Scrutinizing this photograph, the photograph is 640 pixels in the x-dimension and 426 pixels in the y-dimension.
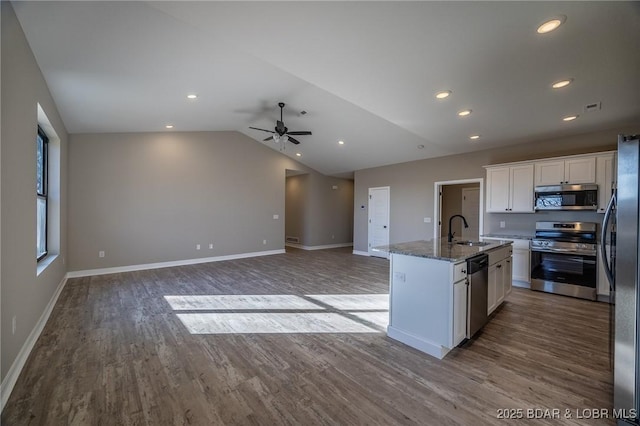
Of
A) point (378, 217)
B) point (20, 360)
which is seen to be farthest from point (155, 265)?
point (378, 217)

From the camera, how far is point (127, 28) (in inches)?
103

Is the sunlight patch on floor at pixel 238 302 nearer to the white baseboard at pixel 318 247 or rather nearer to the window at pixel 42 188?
the window at pixel 42 188

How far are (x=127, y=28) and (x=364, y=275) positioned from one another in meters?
5.05

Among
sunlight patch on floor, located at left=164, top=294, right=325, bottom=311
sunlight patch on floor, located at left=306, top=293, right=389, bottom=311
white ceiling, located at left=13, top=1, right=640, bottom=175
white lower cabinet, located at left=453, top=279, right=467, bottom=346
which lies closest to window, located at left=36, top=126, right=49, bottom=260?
white ceiling, located at left=13, top=1, right=640, bottom=175

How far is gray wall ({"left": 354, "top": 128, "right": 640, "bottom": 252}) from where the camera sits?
461 centimetres

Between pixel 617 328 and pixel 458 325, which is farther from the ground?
pixel 617 328

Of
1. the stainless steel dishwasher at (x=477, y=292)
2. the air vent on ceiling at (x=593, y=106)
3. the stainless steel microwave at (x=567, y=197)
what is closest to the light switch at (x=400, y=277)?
the stainless steel dishwasher at (x=477, y=292)

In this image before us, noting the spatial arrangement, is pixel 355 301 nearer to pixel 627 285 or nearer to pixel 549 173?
pixel 627 285

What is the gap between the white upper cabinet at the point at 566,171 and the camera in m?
4.14

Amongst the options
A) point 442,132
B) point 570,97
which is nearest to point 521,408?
point 570,97

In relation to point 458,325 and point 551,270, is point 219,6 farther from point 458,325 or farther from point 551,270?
point 551,270

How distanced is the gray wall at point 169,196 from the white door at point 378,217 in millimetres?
2776

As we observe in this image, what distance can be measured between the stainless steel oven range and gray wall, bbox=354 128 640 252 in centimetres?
56

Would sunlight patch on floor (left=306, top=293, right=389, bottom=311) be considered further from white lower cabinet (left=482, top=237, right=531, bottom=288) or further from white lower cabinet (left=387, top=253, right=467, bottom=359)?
white lower cabinet (left=482, top=237, right=531, bottom=288)
